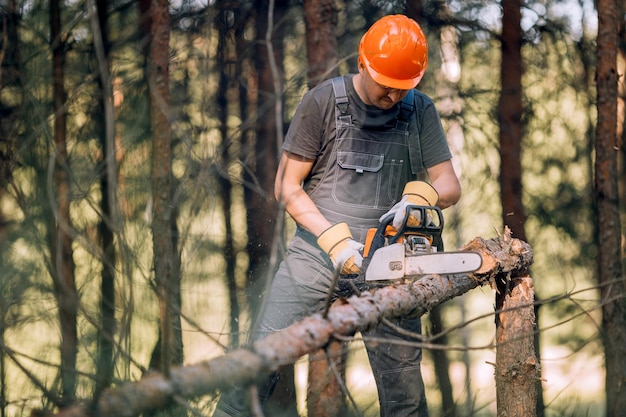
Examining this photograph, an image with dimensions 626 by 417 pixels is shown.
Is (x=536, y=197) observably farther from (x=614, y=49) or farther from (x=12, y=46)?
(x=12, y=46)

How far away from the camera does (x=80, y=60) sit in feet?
20.1

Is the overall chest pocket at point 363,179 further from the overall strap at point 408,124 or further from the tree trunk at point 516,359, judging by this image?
A: the tree trunk at point 516,359

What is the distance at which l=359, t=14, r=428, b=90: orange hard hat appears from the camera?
3.51 m

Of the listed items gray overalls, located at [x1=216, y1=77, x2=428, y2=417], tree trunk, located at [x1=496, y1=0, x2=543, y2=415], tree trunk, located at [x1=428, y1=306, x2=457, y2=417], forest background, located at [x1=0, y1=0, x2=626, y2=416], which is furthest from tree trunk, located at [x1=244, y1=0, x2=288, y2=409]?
gray overalls, located at [x1=216, y1=77, x2=428, y2=417]

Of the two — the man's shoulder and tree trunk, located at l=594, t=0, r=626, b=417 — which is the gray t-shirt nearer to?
the man's shoulder

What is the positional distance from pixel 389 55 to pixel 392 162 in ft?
1.76

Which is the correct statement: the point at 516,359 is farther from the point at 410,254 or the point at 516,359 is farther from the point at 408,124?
the point at 408,124

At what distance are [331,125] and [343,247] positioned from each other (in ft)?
2.11

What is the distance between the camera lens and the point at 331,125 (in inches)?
142

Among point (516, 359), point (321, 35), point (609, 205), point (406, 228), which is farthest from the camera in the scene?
point (609, 205)

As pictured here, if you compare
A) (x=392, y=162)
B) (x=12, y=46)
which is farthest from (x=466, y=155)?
(x=12, y=46)

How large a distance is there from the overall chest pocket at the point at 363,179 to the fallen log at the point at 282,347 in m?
0.57

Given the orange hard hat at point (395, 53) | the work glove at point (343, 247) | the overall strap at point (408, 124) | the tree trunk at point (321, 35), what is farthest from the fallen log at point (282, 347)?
the tree trunk at point (321, 35)

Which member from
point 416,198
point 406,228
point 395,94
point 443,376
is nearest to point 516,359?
point 416,198
